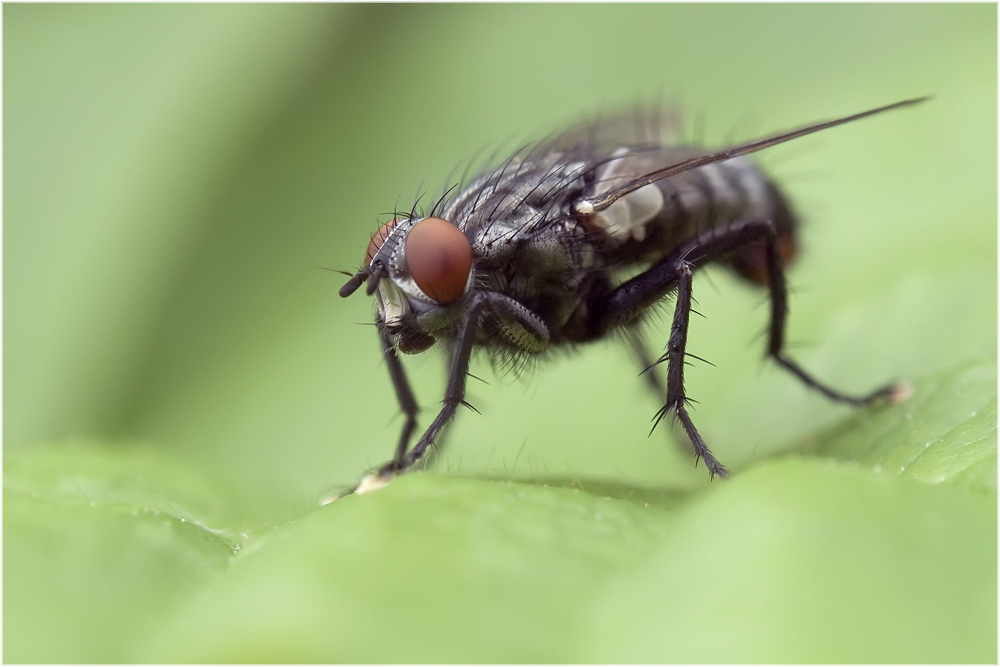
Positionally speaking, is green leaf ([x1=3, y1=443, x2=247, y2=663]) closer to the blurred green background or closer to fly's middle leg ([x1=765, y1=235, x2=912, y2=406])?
the blurred green background

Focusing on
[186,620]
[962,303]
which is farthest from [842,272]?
[186,620]

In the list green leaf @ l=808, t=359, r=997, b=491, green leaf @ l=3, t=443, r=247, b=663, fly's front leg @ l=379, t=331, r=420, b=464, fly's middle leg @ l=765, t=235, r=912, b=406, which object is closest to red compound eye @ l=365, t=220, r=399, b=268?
fly's front leg @ l=379, t=331, r=420, b=464

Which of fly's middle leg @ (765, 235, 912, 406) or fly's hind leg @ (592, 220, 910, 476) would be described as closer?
fly's hind leg @ (592, 220, 910, 476)

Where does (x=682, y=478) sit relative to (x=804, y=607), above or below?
below

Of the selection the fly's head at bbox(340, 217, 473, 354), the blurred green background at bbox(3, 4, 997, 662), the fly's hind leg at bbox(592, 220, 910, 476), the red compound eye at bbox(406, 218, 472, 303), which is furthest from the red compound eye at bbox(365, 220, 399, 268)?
the fly's hind leg at bbox(592, 220, 910, 476)

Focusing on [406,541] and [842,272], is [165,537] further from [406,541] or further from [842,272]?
[842,272]

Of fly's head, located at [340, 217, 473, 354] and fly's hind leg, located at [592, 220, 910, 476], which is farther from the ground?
fly's head, located at [340, 217, 473, 354]

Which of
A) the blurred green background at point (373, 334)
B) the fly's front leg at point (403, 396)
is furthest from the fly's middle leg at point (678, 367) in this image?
the fly's front leg at point (403, 396)

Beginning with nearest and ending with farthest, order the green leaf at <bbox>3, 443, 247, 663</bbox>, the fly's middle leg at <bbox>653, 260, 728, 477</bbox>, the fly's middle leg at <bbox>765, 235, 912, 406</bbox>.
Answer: the green leaf at <bbox>3, 443, 247, 663</bbox> < the fly's middle leg at <bbox>653, 260, 728, 477</bbox> < the fly's middle leg at <bbox>765, 235, 912, 406</bbox>

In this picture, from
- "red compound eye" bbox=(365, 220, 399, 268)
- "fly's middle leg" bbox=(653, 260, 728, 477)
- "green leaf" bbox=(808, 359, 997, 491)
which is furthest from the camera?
"red compound eye" bbox=(365, 220, 399, 268)

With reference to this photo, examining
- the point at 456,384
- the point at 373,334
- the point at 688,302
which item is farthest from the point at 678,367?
the point at 373,334
